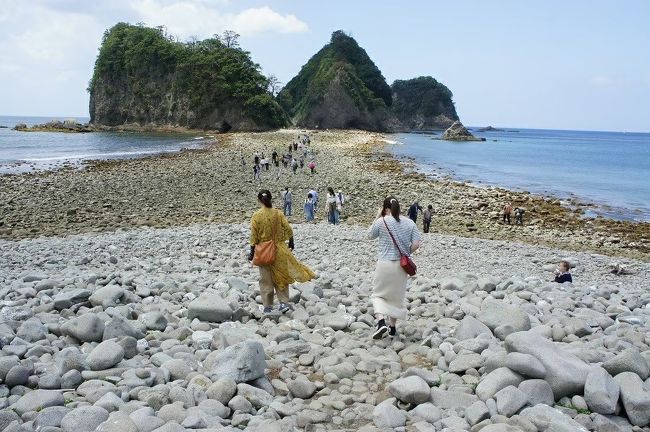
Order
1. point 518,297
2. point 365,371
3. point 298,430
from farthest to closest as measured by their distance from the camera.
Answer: point 518,297 < point 365,371 < point 298,430

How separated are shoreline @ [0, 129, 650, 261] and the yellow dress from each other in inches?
440

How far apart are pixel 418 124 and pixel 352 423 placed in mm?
163462

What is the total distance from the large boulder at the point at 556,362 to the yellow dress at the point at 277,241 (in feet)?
10.7

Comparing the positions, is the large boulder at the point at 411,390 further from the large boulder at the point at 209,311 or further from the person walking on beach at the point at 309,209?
the person walking on beach at the point at 309,209

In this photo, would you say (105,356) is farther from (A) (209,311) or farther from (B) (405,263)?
(B) (405,263)

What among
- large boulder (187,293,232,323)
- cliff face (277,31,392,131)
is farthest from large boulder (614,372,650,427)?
cliff face (277,31,392,131)

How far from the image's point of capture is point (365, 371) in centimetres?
554

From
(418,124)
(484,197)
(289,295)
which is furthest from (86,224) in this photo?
(418,124)

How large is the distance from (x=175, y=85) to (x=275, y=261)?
91410mm

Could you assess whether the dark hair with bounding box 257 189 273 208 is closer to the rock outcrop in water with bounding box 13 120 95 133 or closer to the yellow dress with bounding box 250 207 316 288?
the yellow dress with bounding box 250 207 316 288

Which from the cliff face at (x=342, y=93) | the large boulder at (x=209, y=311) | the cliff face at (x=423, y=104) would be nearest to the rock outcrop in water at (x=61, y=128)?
the cliff face at (x=342, y=93)

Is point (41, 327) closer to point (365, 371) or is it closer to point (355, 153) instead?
point (365, 371)

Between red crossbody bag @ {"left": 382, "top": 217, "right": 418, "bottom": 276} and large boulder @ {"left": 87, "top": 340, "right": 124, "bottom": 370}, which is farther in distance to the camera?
red crossbody bag @ {"left": 382, "top": 217, "right": 418, "bottom": 276}

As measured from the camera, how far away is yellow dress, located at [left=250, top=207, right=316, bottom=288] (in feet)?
24.1
